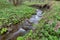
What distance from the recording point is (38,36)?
8078 mm

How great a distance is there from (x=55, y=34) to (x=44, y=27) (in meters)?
1.29

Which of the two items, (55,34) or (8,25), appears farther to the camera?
(8,25)

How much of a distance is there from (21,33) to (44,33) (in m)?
2.57

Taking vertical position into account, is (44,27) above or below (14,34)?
above

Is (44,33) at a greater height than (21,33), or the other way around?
(44,33)

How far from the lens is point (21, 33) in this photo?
10281mm

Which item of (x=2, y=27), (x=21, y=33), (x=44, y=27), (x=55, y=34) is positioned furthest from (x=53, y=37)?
(x=2, y=27)

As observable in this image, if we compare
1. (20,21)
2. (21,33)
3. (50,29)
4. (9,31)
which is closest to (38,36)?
(50,29)

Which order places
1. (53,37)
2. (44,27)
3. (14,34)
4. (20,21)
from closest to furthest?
(53,37)
(44,27)
(14,34)
(20,21)

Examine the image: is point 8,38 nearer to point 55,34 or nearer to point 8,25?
point 8,25

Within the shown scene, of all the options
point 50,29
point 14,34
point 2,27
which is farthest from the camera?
point 2,27

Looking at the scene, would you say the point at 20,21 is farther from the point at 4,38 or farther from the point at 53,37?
the point at 53,37

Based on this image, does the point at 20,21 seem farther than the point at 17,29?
Yes

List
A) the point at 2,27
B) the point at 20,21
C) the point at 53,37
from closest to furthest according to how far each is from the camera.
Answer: the point at 53,37 → the point at 2,27 → the point at 20,21
